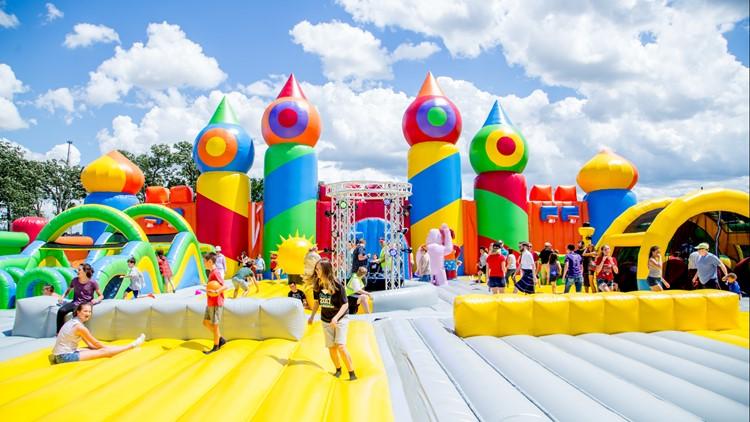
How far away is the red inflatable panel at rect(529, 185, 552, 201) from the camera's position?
47.5 ft

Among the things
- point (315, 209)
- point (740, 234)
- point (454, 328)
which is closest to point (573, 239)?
point (740, 234)

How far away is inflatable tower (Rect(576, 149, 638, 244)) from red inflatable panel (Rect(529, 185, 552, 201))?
1138 millimetres

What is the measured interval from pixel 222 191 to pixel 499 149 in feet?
26.3

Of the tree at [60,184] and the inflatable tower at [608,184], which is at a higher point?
the tree at [60,184]

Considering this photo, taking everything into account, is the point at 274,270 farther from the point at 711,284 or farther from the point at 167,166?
the point at 167,166

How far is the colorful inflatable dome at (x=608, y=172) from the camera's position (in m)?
13.3

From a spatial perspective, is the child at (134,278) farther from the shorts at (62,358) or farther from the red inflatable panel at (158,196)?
the red inflatable panel at (158,196)

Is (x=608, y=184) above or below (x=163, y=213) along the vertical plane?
above

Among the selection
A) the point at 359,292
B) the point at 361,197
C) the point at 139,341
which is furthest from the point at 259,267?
the point at 139,341

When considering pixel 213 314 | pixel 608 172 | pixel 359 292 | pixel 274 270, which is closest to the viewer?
pixel 213 314

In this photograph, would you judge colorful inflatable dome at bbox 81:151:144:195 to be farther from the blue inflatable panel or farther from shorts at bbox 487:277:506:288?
the blue inflatable panel


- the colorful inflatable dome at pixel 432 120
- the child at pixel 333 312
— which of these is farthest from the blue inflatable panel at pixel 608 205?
the child at pixel 333 312

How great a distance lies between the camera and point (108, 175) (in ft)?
43.0

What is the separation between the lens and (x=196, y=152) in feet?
41.8
